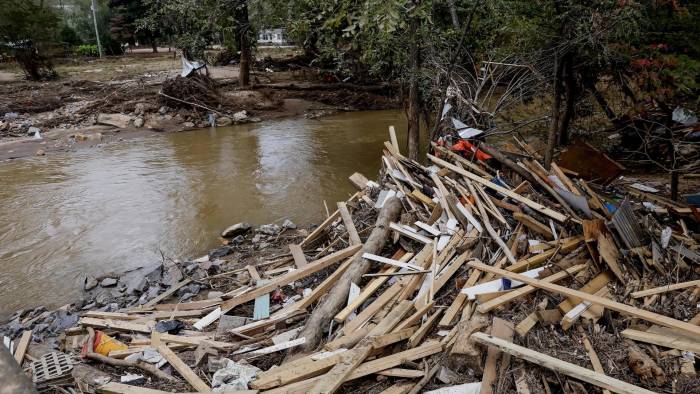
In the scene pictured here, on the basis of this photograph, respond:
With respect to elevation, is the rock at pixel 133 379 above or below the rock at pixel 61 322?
above

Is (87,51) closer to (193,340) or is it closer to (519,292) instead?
(193,340)

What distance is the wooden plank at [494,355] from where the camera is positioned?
3.23 m

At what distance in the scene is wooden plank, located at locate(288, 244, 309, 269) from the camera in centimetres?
592

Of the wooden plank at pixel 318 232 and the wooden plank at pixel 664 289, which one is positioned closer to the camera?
the wooden plank at pixel 664 289

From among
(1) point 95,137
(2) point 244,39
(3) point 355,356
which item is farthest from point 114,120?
(3) point 355,356

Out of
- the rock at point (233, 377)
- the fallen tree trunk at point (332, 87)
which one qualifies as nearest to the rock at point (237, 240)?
the rock at point (233, 377)

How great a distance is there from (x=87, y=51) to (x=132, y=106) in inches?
855

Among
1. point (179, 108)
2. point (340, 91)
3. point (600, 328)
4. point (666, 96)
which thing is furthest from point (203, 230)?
point (340, 91)

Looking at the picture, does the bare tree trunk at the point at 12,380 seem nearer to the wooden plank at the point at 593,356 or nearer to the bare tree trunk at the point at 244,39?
the wooden plank at the point at 593,356

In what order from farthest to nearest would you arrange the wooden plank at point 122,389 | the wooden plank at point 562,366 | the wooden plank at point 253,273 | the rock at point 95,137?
the rock at point 95,137 < the wooden plank at point 253,273 < the wooden plank at point 122,389 < the wooden plank at point 562,366

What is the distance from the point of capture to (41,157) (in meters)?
13.2

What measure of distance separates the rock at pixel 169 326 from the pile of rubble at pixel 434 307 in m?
0.02

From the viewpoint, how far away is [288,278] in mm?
5293

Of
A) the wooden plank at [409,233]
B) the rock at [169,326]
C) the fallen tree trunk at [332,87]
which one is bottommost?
the rock at [169,326]
